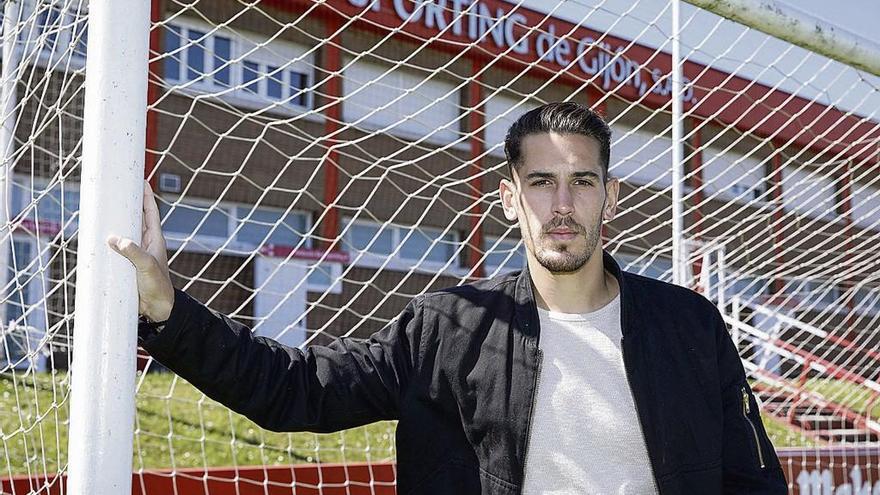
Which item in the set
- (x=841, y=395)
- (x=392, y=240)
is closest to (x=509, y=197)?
(x=841, y=395)

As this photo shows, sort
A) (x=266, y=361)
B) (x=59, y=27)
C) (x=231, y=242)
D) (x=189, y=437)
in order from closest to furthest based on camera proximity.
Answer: (x=266, y=361) < (x=59, y=27) < (x=189, y=437) < (x=231, y=242)

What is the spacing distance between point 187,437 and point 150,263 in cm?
325

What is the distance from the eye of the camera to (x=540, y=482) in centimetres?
182

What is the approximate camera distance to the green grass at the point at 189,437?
450 cm

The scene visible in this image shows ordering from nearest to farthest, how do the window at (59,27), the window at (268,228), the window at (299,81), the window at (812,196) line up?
the window at (59,27), the window at (812,196), the window at (268,228), the window at (299,81)

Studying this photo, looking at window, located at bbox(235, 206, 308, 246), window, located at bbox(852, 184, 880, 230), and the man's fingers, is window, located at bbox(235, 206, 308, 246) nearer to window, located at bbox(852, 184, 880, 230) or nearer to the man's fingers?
window, located at bbox(852, 184, 880, 230)

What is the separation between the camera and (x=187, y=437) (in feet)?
15.3

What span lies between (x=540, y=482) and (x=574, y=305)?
395 millimetres

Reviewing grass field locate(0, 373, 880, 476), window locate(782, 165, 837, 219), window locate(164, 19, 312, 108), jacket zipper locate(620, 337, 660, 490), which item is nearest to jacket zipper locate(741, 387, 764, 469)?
jacket zipper locate(620, 337, 660, 490)

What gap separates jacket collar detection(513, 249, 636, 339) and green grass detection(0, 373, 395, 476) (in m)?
2.64

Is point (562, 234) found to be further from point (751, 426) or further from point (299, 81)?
point (299, 81)

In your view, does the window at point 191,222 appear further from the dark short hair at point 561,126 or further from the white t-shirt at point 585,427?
the white t-shirt at point 585,427

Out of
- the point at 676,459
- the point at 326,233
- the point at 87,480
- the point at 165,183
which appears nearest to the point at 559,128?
the point at 676,459

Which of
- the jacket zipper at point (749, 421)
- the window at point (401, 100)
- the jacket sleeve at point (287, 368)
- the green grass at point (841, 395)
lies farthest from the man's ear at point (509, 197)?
the window at point (401, 100)
